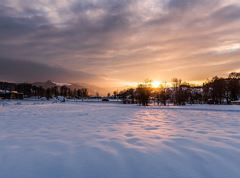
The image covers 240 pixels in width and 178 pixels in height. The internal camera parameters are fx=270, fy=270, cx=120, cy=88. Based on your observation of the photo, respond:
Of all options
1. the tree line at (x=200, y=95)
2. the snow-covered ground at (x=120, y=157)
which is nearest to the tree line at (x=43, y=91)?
the tree line at (x=200, y=95)

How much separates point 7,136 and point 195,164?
6.30 meters

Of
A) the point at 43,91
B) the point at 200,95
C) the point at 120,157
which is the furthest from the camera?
the point at 43,91

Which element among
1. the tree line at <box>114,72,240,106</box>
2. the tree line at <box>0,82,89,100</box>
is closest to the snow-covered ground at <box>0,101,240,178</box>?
the tree line at <box>114,72,240,106</box>

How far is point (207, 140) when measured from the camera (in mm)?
8016

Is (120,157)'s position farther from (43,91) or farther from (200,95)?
(43,91)

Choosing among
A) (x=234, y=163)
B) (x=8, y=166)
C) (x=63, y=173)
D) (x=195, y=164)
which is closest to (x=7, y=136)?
(x=8, y=166)

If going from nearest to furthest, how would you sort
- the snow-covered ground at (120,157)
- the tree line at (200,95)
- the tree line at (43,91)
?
1. the snow-covered ground at (120,157)
2. the tree line at (200,95)
3. the tree line at (43,91)

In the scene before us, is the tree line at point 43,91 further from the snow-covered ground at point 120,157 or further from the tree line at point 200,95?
the snow-covered ground at point 120,157

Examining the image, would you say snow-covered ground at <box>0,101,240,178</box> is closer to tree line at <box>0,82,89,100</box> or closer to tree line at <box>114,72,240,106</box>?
tree line at <box>114,72,240,106</box>

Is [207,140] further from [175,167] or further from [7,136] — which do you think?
[7,136]

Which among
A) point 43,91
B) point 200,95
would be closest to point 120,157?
point 200,95

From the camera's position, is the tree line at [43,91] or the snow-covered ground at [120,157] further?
the tree line at [43,91]

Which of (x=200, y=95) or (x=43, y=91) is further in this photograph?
(x=43, y=91)

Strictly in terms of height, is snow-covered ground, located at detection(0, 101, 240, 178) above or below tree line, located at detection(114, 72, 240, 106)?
below
